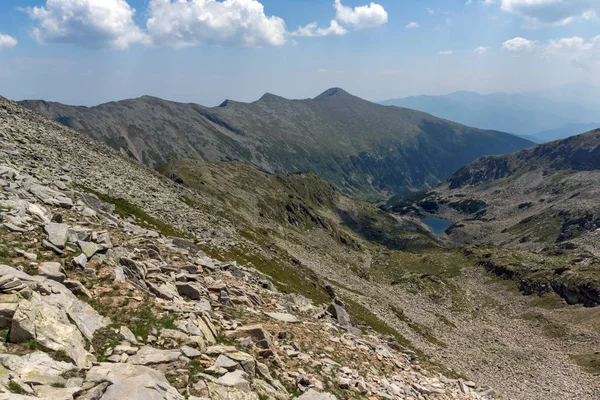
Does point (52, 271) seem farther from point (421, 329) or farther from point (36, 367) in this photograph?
point (421, 329)

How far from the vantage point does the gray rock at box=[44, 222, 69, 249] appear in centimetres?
2123

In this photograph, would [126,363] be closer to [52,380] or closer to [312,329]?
[52,380]

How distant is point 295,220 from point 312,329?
14147cm

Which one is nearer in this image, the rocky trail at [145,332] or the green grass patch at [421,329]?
the rocky trail at [145,332]

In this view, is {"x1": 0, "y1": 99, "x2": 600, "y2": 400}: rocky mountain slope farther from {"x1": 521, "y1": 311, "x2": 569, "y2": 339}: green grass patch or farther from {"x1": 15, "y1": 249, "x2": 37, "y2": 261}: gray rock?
{"x1": 521, "y1": 311, "x2": 569, "y2": 339}: green grass patch

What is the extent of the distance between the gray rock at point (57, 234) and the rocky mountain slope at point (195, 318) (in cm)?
10

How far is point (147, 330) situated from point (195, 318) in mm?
2803

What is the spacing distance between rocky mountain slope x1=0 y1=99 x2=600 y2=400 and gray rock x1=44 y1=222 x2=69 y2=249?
100 mm

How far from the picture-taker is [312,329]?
2681 centimetres

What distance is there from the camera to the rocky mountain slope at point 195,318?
1474cm

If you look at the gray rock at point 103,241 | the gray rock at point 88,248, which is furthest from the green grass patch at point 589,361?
the gray rock at point 88,248

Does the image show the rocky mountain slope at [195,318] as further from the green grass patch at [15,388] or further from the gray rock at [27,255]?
the gray rock at [27,255]

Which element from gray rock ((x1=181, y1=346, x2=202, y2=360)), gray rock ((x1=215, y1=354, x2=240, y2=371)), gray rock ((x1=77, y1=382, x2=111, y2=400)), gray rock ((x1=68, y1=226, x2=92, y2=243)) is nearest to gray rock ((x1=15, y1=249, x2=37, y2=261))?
gray rock ((x1=68, y1=226, x2=92, y2=243))

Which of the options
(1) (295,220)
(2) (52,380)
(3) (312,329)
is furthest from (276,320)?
(1) (295,220)
